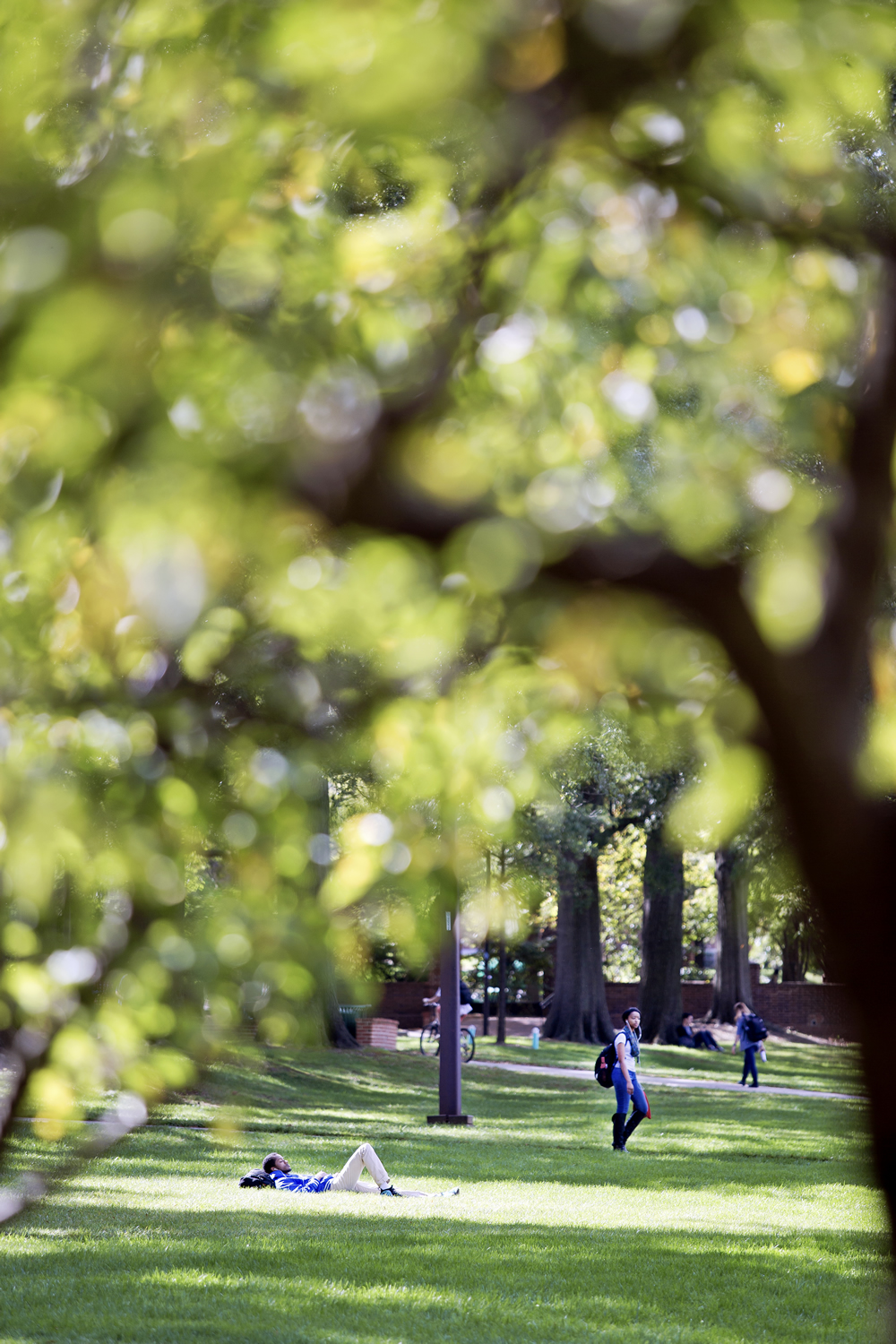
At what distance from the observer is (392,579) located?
2.88 m

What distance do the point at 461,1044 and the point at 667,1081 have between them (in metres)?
5.23

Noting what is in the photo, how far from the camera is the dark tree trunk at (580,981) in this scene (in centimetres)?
3794

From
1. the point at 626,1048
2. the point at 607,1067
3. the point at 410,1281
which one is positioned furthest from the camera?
the point at 607,1067

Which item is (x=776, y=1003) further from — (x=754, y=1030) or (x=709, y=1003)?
(x=754, y=1030)

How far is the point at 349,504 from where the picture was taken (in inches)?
98.0

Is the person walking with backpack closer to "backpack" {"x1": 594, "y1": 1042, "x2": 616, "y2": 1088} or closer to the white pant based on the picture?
"backpack" {"x1": 594, "y1": 1042, "x2": 616, "y2": 1088}

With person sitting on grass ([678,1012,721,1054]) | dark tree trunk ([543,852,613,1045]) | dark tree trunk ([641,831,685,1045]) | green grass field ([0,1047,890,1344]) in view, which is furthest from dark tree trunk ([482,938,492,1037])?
green grass field ([0,1047,890,1344])

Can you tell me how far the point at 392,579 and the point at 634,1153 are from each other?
14074 mm

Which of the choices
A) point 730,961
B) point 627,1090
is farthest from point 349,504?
point 730,961

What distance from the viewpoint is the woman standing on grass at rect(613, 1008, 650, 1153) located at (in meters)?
14.7

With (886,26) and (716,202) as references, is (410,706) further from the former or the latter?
(886,26)

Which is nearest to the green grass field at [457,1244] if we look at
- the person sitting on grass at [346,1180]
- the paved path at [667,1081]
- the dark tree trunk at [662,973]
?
the person sitting on grass at [346,1180]

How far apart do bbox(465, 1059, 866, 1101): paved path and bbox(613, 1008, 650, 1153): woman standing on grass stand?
9024 mm

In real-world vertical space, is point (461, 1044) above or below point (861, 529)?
below
